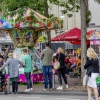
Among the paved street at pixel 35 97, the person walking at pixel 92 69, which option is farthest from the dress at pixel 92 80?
the paved street at pixel 35 97

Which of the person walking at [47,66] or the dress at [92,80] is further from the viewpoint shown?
the person walking at [47,66]

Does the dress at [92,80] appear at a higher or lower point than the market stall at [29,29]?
lower

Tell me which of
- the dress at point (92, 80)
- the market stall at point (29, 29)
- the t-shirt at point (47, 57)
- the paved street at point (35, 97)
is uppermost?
the market stall at point (29, 29)

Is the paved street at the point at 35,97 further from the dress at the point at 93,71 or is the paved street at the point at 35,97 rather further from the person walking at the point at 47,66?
the dress at the point at 93,71

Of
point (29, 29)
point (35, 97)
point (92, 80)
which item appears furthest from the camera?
point (29, 29)

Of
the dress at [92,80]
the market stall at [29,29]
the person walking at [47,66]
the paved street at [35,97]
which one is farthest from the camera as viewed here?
the market stall at [29,29]

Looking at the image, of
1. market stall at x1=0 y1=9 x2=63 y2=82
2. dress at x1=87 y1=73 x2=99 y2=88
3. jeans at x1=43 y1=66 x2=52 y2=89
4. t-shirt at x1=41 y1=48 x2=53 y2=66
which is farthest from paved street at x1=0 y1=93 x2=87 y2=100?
market stall at x1=0 y1=9 x2=63 y2=82

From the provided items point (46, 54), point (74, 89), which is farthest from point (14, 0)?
point (74, 89)

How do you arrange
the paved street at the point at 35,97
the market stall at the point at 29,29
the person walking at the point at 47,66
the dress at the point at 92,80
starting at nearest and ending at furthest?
1. the dress at the point at 92,80
2. the paved street at the point at 35,97
3. the person walking at the point at 47,66
4. the market stall at the point at 29,29

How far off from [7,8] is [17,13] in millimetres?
1097

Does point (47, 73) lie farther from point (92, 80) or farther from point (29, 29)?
point (92, 80)

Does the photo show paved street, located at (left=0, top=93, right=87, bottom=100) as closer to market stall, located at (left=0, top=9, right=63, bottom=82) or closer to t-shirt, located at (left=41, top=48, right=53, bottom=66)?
t-shirt, located at (left=41, top=48, right=53, bottom=66)

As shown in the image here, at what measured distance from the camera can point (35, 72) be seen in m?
17.8

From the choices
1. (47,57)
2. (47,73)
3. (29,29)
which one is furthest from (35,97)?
(29,29)
